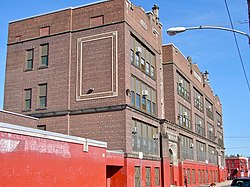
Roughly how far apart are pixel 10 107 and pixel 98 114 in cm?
919

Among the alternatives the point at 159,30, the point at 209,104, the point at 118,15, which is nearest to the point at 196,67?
the point at 209,104

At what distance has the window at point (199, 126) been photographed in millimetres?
56537

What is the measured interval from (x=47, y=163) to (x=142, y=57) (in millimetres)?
18369

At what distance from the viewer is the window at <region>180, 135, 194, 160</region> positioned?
4681cm

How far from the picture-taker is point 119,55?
32.1 meters

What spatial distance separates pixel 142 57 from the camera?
36.3 m

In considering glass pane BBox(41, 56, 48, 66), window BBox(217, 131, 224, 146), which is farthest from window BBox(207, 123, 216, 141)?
glass pane BBox(41, 56, 48, 66)

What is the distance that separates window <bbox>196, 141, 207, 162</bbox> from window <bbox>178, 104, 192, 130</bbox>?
5.82m

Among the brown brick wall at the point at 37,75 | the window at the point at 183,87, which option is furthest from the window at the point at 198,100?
the brown brick wall at the point at 37,75

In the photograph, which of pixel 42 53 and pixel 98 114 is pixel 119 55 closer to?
pixel 98 114

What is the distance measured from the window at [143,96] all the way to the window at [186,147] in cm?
1057

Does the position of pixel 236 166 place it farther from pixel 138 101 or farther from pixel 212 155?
pixel 138 101

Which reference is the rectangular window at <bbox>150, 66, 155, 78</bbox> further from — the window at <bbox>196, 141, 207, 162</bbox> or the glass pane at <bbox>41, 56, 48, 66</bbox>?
the window at <bbox>196, 141, 207, 162</bbox>

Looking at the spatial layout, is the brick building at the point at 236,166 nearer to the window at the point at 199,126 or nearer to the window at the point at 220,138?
the window at the point at 220,138
